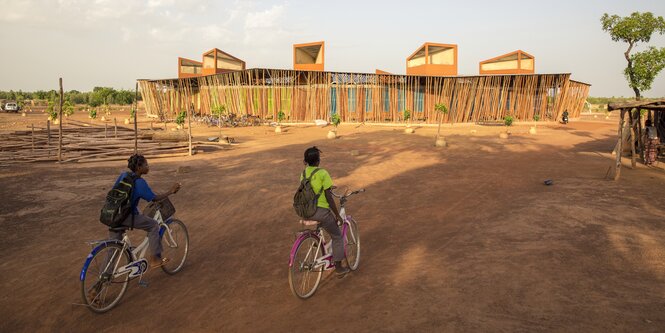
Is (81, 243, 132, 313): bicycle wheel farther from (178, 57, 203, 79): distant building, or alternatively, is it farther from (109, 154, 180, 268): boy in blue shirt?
(178, 57, 203, 79): distant building

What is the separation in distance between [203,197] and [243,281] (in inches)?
172

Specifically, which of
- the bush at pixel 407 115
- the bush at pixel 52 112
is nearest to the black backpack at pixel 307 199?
the bush at pixel 407 115

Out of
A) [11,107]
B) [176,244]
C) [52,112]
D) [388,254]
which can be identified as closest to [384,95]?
[52,112]

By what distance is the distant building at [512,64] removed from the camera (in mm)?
32250

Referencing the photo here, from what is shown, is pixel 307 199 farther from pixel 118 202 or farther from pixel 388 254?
pixel 388 254

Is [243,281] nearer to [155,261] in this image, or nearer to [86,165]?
[155,261]

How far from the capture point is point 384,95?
2691cm

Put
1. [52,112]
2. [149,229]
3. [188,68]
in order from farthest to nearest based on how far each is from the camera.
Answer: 1. [188,68]
2. [52,112]
3. [149,229]

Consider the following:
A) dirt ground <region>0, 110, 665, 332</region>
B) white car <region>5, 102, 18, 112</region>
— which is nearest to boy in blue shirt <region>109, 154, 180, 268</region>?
dirt ground <region>0, 110, 665, 332</region>

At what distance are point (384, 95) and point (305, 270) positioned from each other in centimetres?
2372

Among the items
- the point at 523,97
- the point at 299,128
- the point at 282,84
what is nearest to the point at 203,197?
the point at 299,128

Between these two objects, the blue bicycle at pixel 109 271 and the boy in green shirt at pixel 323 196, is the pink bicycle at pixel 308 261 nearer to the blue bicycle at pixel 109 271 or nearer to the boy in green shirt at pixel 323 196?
the boy in green shirt at pixel 323 196

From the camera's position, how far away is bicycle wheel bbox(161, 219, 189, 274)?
4.93 m

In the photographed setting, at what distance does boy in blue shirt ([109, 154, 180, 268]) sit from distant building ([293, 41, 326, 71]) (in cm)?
2542
